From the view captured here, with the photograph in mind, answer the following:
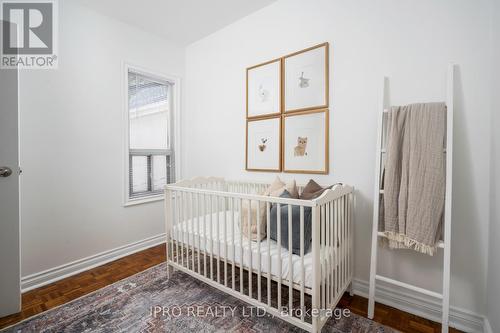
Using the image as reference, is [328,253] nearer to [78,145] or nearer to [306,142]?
Answer: [306,142]

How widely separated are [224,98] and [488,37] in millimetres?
2187

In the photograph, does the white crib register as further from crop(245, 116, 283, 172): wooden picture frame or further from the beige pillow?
crop(245, 116, 283, 172): wooden picture frame

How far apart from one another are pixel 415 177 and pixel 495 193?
38cm

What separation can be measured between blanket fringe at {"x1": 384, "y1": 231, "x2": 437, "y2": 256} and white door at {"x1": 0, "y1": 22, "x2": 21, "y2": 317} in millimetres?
2587

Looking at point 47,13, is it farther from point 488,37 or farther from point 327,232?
point 488,37

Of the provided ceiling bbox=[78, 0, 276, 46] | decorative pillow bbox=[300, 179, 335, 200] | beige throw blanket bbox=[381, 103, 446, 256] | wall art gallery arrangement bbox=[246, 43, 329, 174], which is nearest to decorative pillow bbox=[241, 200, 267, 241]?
decorative pillow bbox=[300, 179, 335, 200]

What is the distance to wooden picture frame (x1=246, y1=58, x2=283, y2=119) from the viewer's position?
7.39 ft

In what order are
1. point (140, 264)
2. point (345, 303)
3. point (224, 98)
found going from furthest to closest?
1. point (224, 98)
2. point (140, 264)
3. point (345, 303)

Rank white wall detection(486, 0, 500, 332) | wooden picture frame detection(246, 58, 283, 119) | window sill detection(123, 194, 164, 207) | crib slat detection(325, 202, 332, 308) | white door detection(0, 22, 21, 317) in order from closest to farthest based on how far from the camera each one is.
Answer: white wall detection(486, 0, 500, 332) → crib slat detection(325, 202, 332, 308) → white door detection(0, 22, 21, 317) → wooden picture frame detection(246, 58, 283, 119) → window sill detection(123, 194, 164, 207)

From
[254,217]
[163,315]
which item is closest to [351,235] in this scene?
[254,217]

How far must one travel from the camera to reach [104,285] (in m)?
2.01

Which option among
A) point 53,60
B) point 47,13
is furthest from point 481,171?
point 47,13

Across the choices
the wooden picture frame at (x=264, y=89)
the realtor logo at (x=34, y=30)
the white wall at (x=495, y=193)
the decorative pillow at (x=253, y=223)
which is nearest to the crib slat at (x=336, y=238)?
the decorative pillow at (x=253, y=223)

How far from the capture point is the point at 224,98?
275 cm
